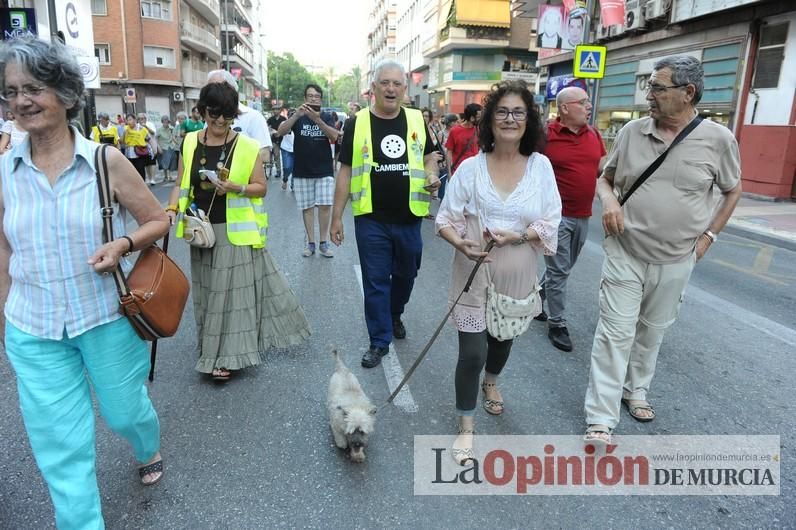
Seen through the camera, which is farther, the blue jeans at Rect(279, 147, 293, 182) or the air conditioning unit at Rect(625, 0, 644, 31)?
the air conditioning unit at Rect(625, 0, 644, 31)

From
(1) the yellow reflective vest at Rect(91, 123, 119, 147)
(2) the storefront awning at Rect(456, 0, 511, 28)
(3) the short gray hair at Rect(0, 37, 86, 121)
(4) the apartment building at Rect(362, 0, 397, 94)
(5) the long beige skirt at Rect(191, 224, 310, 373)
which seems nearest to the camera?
(3) the short gray hair at Rect(0, 37, 86, 121)

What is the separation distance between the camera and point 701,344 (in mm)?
4875

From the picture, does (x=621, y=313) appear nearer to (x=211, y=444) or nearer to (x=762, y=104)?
(x=211, y=444)

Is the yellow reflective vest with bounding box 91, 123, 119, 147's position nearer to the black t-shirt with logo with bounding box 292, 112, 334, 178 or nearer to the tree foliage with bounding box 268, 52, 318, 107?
the black t-shirt with logo with bounding box 292, 112, 334, 178

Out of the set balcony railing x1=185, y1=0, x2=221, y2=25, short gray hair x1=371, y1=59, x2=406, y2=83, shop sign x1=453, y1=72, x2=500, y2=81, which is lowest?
short gray hair x1=371, y1=59, x2=406, y2=83

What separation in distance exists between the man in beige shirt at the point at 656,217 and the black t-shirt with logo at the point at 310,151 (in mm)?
4720

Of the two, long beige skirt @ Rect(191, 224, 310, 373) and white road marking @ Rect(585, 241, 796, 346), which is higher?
long beige skirt @ Rect(191, 224, 310, 373)

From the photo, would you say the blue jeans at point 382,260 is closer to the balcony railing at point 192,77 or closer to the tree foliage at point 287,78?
the balcony railing at point 192,77

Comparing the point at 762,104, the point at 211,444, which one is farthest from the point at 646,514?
the point at 762,104

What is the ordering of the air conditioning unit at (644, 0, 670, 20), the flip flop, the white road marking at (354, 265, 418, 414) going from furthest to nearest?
1. the air conditioning unit at (644, 0, 670, 20)
2. the white road marking at (354, 265, 418, 414)
3. the flip flop

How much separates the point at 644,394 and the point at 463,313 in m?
1.50

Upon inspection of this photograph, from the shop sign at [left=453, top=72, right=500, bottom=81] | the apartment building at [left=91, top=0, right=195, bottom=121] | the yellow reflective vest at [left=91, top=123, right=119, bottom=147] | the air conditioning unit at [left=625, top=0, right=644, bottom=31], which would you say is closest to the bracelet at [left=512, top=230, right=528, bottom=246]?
the yellow reflective vest at [left=91, top=123, right=119, bottom=147]

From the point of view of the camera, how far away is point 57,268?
2133 mm

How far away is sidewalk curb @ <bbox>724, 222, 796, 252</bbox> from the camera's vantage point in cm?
962
